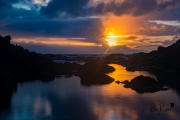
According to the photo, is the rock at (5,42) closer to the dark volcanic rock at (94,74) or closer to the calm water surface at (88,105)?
the dark volcanic rock at (94,74)

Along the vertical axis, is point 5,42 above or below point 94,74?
above

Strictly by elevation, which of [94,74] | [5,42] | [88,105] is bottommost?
[88,105]

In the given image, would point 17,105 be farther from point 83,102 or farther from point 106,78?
point 106,78

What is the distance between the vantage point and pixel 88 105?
4266 centimetres

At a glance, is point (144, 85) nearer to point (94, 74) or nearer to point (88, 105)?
point (88, 105)

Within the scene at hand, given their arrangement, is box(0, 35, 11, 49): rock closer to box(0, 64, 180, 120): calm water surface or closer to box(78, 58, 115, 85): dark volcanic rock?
box(78, 58, 115, 85): dark volcanic rock

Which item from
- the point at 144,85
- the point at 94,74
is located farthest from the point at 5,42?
the point at 144,85

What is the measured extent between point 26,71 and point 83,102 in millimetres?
48702

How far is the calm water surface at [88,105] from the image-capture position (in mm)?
35375

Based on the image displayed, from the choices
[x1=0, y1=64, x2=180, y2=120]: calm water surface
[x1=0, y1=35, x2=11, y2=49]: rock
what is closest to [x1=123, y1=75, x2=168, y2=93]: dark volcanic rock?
[x1=0, y1=64, x2=180, y2=120]: calm water surface

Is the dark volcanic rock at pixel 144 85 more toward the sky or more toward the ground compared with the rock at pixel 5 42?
more toward the ground

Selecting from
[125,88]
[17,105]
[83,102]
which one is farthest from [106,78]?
[17,105]

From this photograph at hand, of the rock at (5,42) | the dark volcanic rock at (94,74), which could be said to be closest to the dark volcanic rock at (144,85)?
the dark volcanic rock at (94,74)

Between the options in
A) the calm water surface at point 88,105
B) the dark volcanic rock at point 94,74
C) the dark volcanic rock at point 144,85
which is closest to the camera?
the calm water surface at point 88,105
